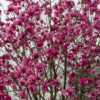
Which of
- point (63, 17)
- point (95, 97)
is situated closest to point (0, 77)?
point (95, 97)

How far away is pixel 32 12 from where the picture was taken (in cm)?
136

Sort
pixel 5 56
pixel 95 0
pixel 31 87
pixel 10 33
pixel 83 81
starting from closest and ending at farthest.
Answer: pixel 31 87
pixel 10 33
pixel 5 56
pixel 83 81
pixel 95 0

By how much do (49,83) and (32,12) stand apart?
74 cm

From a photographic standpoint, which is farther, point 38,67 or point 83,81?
point 83,81

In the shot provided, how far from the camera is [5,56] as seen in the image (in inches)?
55.9

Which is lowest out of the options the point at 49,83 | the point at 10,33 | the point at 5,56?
the point at 49,83

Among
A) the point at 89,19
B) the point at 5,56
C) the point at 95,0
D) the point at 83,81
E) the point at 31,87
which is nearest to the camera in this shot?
the point at 31,87

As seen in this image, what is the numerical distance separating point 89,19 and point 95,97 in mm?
1300

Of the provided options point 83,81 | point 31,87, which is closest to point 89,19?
point 83,81

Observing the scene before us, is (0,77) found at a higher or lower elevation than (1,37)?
lower

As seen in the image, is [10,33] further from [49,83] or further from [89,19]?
[89,19]

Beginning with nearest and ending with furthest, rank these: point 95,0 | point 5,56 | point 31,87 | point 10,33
A: point 31,87 < point 10,33 < point 5,56 < point 95,0

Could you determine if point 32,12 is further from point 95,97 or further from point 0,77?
point 95,97

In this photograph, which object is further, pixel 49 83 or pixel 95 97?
pixel 95 97
